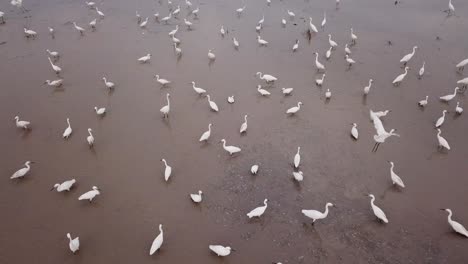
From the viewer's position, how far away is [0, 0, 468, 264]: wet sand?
335 inches

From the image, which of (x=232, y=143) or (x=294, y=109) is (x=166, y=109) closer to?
(x=232, y=143)

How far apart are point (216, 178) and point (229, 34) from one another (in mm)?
9257

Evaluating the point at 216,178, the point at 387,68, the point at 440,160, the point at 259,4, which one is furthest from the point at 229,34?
the point at 440,160

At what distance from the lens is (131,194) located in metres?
9.68

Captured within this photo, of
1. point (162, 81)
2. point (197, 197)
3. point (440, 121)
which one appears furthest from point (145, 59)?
point (440, 121)

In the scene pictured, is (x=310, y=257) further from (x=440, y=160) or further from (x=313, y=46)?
(x=313, y=46)

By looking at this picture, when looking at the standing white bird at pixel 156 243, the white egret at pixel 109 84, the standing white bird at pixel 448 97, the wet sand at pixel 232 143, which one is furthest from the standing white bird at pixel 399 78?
the white egret at pixel 109 84

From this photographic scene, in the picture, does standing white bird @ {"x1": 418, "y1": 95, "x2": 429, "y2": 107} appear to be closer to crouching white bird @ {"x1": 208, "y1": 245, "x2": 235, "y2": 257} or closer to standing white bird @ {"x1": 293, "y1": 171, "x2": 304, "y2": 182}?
standing white bird @ {"x1": 293, "y1": 171, "x2": 304, "y2": 182}

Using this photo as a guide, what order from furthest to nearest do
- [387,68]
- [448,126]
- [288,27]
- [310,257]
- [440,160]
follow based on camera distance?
[288,27] → [387,68] → [448,126] → [440,160] → [310,257]

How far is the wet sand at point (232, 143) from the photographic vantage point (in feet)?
27.9

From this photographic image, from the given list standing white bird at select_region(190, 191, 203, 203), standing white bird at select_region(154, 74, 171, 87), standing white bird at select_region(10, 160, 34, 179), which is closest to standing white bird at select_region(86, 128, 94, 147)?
standing white bird at select_region(10, 160, 34, 179)

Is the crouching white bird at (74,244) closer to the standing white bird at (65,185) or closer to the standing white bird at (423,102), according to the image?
the standing white bird at (65,185)

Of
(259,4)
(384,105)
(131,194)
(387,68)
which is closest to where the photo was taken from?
(131,194)

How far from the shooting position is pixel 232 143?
11.4 meters
